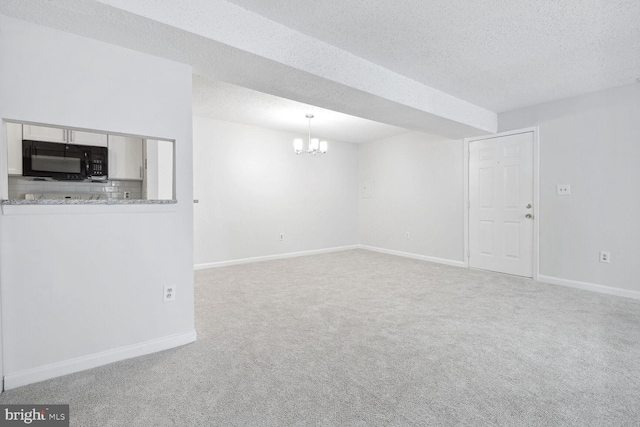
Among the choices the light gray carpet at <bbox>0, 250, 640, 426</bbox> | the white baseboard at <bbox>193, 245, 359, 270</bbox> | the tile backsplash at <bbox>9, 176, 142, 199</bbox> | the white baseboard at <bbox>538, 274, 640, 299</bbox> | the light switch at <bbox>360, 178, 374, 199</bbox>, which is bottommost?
the light gray carpet at <bbox>0, 250, 640, 426</bbox>

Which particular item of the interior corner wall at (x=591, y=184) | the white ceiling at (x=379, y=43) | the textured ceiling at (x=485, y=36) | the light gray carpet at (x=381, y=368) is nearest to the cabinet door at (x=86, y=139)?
the white ceiling at (x=379, y=43)

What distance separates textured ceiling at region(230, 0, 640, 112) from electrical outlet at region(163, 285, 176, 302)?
203 centimetres

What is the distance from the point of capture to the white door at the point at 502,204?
4301 millimetres

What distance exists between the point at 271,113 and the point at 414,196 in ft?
10.1

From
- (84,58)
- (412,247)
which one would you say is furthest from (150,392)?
(412,247)

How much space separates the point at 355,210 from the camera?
715cm

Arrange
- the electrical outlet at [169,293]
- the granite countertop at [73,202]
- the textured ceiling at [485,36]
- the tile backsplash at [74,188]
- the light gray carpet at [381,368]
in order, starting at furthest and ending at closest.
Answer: the tile backsplash at [74,188], the electrical outlet at [169,293], the textured ceiling at [485,36], the granite countertop at [73,202], the light gray carpet at [381,368]

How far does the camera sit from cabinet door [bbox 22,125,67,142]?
11.0 feet

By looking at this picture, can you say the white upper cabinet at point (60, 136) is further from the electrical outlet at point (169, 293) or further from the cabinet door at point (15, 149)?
the electrical outlet at point (169, 293)

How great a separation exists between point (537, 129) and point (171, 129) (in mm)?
4459

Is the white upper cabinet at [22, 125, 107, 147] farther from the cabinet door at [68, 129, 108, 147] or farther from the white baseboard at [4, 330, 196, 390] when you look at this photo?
the white baseboard at [4, 330, 196, 390]

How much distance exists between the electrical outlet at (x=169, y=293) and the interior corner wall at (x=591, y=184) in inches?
176

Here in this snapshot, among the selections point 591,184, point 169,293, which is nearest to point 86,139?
point 169,293

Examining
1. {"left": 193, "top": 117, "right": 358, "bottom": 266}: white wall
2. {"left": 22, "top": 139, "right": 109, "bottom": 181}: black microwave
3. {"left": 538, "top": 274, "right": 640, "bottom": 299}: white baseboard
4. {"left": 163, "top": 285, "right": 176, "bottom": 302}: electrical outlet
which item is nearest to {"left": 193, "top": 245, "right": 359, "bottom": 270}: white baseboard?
{"left": 193, "top": 117, "right": 358, "bottom": 266}: white wall
